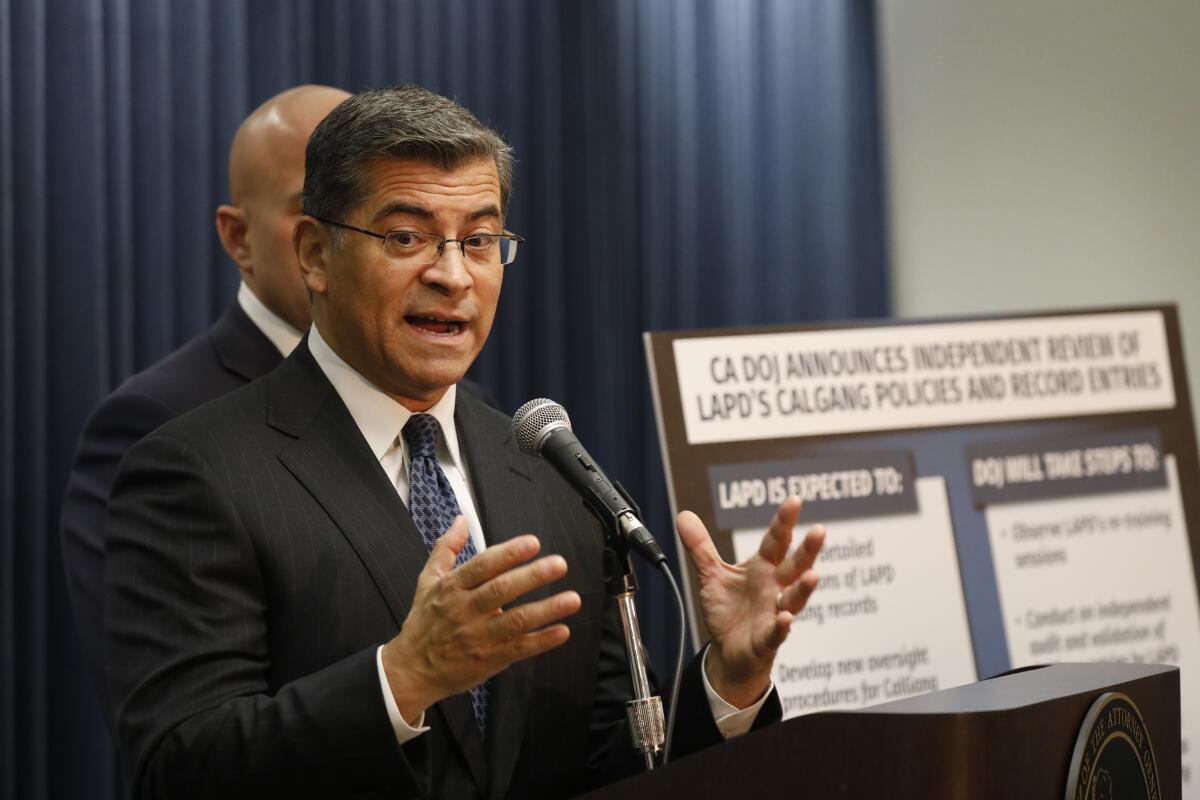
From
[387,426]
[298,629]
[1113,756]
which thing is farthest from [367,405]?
[1113,756]

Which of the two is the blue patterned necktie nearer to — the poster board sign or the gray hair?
the gray hair

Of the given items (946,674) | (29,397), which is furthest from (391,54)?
(946,674)

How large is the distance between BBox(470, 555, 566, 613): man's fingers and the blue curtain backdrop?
84.7 inches

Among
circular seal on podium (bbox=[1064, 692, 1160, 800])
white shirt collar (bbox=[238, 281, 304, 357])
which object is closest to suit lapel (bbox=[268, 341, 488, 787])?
circular seal on podium (bbox=[1064, 692, 1160, 800])

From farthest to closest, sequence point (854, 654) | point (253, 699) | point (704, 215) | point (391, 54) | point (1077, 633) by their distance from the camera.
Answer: point (704, 215), point (391, 54), point (1077, 633), point (854, 654), point (253, 699)

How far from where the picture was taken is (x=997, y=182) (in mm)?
4375

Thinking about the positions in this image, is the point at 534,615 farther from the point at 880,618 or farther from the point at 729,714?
the point at 880,618

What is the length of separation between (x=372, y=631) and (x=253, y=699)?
7.4 inches

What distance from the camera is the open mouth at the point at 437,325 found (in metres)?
1.78

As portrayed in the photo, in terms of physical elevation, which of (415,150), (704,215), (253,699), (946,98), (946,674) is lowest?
(946,674)

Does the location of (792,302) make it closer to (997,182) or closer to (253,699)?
(997,182)

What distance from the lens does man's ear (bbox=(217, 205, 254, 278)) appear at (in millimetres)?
2754

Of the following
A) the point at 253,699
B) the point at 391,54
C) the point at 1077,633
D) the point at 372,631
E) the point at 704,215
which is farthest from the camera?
the point at 704,215

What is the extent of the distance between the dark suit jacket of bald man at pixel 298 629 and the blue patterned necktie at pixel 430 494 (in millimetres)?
32
